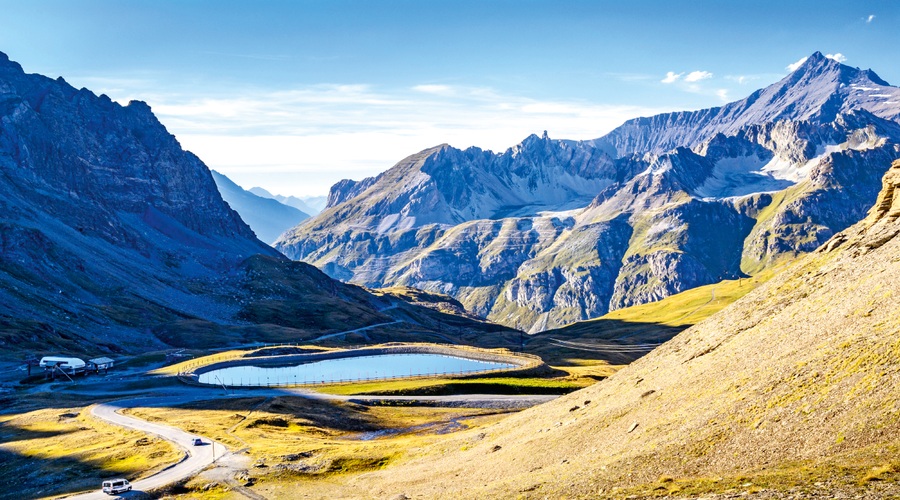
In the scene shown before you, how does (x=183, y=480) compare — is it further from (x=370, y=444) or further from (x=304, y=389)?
(x=304, y=389)

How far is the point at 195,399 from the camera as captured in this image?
141 meters

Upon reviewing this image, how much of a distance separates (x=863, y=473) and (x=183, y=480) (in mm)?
63101

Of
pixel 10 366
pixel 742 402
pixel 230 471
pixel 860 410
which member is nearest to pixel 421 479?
pixel 230 471

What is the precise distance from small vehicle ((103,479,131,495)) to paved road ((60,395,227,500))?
1.84ft

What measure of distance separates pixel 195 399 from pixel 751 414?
113 m

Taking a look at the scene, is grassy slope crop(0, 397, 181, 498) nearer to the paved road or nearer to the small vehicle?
the paved road

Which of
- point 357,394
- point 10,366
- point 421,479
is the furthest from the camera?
point 10,366

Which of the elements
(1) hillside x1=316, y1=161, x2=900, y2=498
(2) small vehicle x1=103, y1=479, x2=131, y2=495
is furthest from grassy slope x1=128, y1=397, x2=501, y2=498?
(1) hillside x1=316, y1=161, x2=900, y2=498

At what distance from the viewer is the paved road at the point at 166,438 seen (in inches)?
3031

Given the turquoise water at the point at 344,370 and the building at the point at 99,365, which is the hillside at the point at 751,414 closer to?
the turquoise water at the point at 344,370

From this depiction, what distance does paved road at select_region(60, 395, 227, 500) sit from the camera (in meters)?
77.0

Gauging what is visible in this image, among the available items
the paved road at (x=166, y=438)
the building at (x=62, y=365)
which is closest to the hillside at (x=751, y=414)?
the paved road at (x=166, y=438)

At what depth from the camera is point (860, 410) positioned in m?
43.5

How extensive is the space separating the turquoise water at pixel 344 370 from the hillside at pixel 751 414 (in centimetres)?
9350
